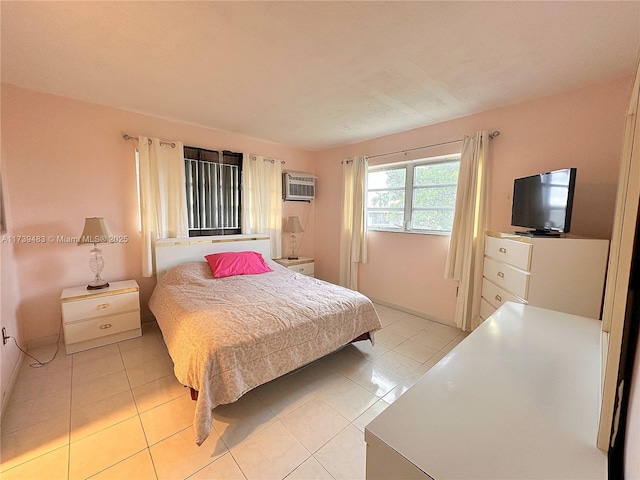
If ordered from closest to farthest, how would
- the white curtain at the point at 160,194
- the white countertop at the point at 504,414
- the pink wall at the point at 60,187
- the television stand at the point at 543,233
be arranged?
the white countertop at the point at 504,414 < the television stand at the point at 543,233 < the pink wall at the point at 60,187 < the white curtain at the point at 160,194

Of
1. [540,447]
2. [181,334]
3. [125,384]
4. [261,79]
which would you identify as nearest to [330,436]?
[181,334]

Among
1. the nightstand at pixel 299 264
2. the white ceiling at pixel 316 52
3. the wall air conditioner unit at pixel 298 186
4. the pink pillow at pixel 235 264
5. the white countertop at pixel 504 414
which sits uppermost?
the white ceiling at pixel 316 52

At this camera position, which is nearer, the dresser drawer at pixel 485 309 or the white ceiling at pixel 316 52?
the white ceiling at pixel 316 52

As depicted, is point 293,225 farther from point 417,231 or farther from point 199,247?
point 417,231

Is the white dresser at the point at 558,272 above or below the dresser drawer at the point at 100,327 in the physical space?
above

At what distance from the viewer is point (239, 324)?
1.85m

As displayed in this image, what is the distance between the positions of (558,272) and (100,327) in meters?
3.98

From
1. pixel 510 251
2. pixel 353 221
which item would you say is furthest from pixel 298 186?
pixel 510 251

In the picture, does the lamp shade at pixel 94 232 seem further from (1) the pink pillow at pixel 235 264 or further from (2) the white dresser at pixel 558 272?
(2) the white dresser at pixel 558 272

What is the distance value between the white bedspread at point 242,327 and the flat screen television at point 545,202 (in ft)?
5.22

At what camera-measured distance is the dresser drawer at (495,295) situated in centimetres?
217

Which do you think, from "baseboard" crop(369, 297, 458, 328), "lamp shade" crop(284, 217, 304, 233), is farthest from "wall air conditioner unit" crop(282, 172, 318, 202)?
"baseboard" crop(369, 297, 458, 328)

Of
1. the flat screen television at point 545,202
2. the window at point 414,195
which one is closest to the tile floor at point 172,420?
the flat screen television at point 545,202

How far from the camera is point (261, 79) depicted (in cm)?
215
